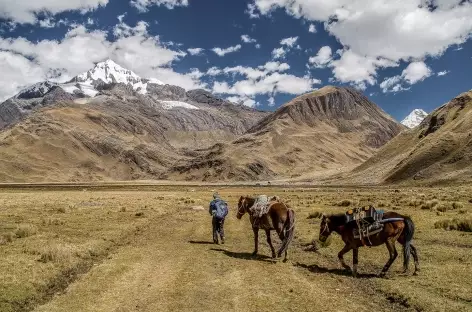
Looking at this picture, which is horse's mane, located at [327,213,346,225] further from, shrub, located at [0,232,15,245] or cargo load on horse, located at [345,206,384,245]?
shrub, located at [0,232,15,245]

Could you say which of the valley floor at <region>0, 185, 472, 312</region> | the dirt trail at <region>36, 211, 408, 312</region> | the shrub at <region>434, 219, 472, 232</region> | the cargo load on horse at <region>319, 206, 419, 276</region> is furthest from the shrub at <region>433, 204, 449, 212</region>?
the cargo load on horse at <region>319, 206, 419, 276</region>

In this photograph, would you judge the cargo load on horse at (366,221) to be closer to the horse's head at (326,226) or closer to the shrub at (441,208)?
the horse's head at (326,226)

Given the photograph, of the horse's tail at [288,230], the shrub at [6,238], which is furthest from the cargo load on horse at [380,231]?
the shrub at [6,238]

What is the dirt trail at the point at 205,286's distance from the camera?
13352 millimetres

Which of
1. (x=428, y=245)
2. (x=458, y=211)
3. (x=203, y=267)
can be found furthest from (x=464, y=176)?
(x=203, y=267)

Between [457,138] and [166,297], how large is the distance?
130 m

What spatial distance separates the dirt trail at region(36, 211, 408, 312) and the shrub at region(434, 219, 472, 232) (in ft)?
37.3

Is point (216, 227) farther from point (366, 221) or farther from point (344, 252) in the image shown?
point (366, 221)

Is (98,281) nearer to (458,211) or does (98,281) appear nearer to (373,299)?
(373,299)

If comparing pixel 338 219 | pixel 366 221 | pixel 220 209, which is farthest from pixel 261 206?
pixel 220 209

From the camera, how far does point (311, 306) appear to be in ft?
43.2

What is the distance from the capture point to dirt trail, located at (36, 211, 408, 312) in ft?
43.8

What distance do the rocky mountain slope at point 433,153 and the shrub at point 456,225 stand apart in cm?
8112

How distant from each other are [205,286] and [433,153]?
416 ft
